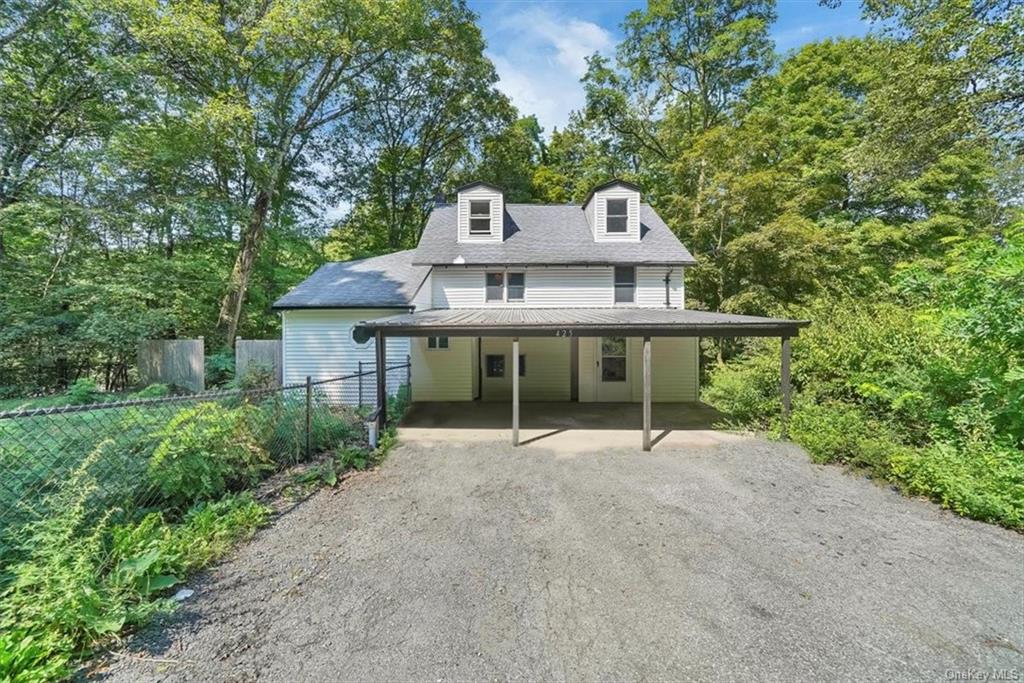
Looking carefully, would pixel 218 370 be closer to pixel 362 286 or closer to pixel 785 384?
pixel 362 286

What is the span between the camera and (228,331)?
1435 centimetres

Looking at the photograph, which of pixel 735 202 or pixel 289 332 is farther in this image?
pixel 735 202

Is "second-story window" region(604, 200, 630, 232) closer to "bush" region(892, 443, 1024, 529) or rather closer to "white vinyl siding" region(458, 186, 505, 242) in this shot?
"white vinyl siding" region(458, 186, 505, 242)

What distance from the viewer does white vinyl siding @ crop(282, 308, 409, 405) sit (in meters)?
11.3

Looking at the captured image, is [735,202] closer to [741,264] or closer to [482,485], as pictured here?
[741,264]

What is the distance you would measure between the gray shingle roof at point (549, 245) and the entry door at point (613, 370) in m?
2.47

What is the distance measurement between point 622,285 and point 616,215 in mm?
2432

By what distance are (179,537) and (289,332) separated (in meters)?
8.95

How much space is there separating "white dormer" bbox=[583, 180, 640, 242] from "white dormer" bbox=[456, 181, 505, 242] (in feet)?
10.0

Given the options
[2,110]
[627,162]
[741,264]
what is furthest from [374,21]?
[741,264]

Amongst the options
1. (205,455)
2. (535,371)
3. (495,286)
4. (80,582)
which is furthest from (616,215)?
(80,582)

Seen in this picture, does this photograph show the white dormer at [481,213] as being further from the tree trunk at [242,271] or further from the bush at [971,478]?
the bush at [971,478]

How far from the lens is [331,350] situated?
37.7 feet

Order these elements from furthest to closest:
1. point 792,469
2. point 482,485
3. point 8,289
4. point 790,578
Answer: point 8,289, point 792,469, point 482,485, point 790,578
